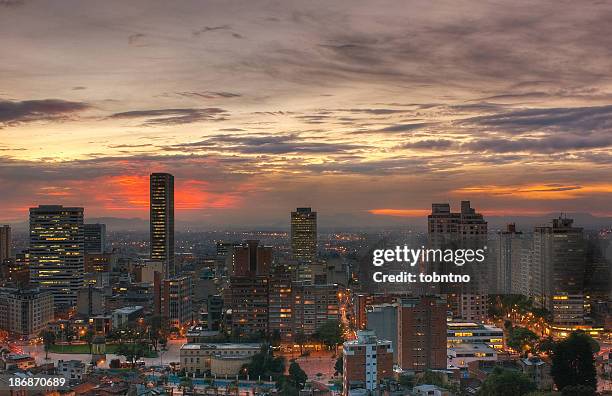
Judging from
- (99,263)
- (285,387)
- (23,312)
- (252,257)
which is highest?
(252,257)

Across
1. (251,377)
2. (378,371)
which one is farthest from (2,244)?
(378,371)

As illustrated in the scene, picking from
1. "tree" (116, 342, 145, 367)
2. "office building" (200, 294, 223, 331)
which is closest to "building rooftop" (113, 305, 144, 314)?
"office building" (200, 294, 223, 331)

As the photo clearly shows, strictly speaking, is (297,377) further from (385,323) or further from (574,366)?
(574,366)

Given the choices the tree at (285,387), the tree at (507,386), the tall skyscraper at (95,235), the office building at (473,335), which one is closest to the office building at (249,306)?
the office building at (473,335)

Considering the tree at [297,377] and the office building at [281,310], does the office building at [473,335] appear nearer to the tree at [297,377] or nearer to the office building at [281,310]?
the tree at [297,377]

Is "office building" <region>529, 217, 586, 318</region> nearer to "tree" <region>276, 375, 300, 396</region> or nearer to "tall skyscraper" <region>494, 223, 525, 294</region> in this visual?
"tall skyscraper" <region>494, 223, 525, 294</region>

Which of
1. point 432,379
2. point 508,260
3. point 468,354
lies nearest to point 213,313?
point 468,354

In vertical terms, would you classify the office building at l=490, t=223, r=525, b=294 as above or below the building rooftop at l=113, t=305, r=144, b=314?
above
